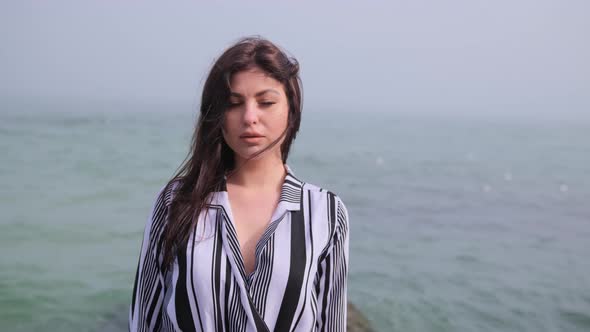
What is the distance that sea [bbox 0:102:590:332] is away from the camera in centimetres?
577

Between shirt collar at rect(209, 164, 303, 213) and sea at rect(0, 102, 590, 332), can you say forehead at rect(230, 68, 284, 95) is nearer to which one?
shirt collar at rect(209, 164, 303, 213)

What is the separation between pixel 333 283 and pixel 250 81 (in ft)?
1.96

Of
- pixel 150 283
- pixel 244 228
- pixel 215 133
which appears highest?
pixel 215 133

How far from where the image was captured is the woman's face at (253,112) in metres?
1.75

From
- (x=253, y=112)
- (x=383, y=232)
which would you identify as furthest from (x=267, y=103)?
(x=383, y=232)

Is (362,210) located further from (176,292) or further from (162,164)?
(176,292)

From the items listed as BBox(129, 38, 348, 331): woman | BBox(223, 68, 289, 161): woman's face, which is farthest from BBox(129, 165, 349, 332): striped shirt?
BBox(223, 68, 289, 161): woman's face

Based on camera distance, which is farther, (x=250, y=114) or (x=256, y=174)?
(x=256, y=174)

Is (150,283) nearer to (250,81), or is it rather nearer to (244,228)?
(244,228)

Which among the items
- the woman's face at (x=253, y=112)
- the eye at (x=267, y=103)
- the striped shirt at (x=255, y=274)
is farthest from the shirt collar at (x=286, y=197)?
the eye at (x=267, y=103)

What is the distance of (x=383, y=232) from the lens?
8430mm

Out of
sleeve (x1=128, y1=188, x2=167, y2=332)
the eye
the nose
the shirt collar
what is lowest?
sleeve (x1=128, y1=188, x2=167, y2=332)

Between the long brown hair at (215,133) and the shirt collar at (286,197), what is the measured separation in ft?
0.08

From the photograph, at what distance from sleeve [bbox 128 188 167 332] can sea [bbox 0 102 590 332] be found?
255cm
